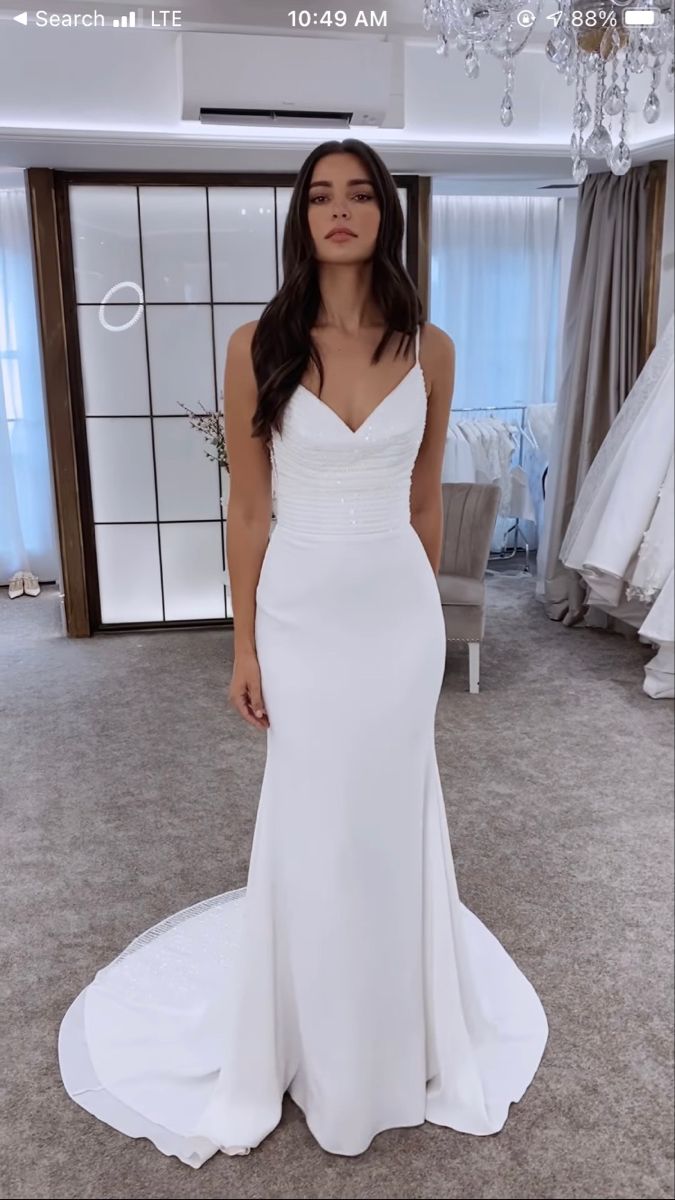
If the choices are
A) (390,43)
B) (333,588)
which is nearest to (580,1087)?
(333,588)

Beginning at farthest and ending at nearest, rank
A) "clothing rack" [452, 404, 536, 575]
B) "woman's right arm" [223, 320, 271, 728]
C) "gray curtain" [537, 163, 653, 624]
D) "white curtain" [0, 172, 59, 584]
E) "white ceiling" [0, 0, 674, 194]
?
"clothing rack" [452, 404, 536, 575]
"white curtain" [0, 172, 59, 584]
"gray curtain" [537, 163, 653, 624]
"white ceiling" [0, 0, 674, 194]
"woman's right arm" [223, 320, 271, 728]

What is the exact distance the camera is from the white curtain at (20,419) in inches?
191

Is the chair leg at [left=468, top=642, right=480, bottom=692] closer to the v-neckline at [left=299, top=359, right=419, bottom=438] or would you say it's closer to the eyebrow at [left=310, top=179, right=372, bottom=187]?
the v-neckline at [left=299, top=359, right=419, bottom=438]

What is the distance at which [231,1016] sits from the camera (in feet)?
5.26

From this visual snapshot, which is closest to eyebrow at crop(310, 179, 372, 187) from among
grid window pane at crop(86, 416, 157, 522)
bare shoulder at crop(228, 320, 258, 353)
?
bare shoulder at crop(228, 320, 258, 353)

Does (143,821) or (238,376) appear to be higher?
(238,376)

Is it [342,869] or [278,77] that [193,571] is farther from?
[342,869]

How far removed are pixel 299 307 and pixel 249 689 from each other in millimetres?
570

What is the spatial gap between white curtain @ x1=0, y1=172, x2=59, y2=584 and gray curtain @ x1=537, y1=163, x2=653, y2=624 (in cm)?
236

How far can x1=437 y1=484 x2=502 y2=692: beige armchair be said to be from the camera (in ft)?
11.5

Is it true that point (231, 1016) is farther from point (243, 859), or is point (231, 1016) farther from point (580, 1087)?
point (243, 859)

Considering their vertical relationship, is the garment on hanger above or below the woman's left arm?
below

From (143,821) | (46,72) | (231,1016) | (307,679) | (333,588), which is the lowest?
(143,821)

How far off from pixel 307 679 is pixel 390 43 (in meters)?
2.58
